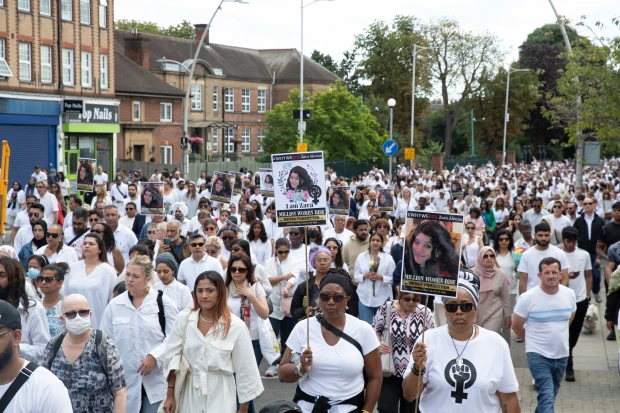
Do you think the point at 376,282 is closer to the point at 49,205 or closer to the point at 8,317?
the point at 8,317

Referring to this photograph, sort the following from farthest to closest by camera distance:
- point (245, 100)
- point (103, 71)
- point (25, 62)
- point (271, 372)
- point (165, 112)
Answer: point (245, 100) < point (165, 112) < point (103, 71) < point (25, 62) < point (271, 372)

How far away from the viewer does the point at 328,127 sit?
5175cm

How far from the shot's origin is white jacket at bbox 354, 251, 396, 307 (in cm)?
1091

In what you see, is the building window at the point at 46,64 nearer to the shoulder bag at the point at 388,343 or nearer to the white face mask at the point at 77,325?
the shoulder bag at the point at 388,343

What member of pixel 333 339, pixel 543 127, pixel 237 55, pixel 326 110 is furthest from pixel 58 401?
pixel 543 127

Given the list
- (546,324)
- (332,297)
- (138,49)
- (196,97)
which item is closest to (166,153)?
(138,49)

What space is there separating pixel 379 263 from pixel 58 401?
7268mm

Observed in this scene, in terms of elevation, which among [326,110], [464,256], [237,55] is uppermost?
[237,55]

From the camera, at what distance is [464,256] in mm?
13133

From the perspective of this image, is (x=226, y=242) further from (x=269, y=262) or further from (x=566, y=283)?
(x=566, y=283)

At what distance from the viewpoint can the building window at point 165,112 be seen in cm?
5716

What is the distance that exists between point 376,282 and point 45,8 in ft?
108

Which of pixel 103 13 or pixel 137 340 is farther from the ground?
pixel 103 13

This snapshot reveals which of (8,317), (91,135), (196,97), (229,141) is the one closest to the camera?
(8,317)
